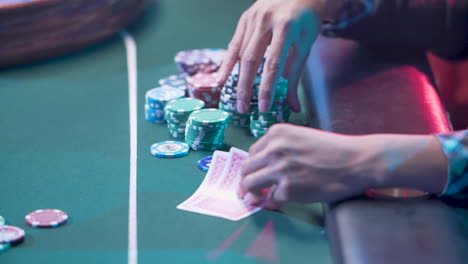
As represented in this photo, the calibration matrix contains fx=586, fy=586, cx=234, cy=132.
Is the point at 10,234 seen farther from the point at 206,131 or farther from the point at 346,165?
the point at 346,165

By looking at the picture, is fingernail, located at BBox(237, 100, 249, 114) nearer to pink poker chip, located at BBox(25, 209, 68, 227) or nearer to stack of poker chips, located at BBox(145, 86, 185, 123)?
stack of poker chips, located at BBox(145, 86, 185, 123)

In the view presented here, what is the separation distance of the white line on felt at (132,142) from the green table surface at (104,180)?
0.01 meters

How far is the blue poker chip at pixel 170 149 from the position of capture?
1.80 metres

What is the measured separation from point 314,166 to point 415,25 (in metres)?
1.23

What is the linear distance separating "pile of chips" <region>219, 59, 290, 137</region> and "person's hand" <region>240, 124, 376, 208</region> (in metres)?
0.58

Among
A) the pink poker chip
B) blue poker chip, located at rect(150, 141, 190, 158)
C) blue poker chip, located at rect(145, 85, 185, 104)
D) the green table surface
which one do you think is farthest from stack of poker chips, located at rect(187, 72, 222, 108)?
the pink poker chip

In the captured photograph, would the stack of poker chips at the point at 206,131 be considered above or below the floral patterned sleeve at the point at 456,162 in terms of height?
below

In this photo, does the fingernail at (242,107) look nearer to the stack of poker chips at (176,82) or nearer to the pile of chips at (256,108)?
the pile of chips at (256,108)

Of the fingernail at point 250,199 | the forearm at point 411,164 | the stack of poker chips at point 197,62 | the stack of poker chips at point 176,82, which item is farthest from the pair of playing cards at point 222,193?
the stack of poker chips at point 197,62

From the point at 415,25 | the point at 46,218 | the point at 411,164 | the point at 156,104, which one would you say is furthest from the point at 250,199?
the point at 415,25

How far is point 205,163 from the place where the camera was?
68.3 inches

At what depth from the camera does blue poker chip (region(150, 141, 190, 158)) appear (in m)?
1.80

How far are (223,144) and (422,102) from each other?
668 millimetres

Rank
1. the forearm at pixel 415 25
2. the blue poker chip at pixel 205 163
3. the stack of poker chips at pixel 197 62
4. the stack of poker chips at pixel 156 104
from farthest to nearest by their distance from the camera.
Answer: the stack of poker chips at pixel 197 62 < the forearm at pixel 415 25 < the stack of poker chips at pixel 156 104 < the blue poker chip at pixel 205 163
